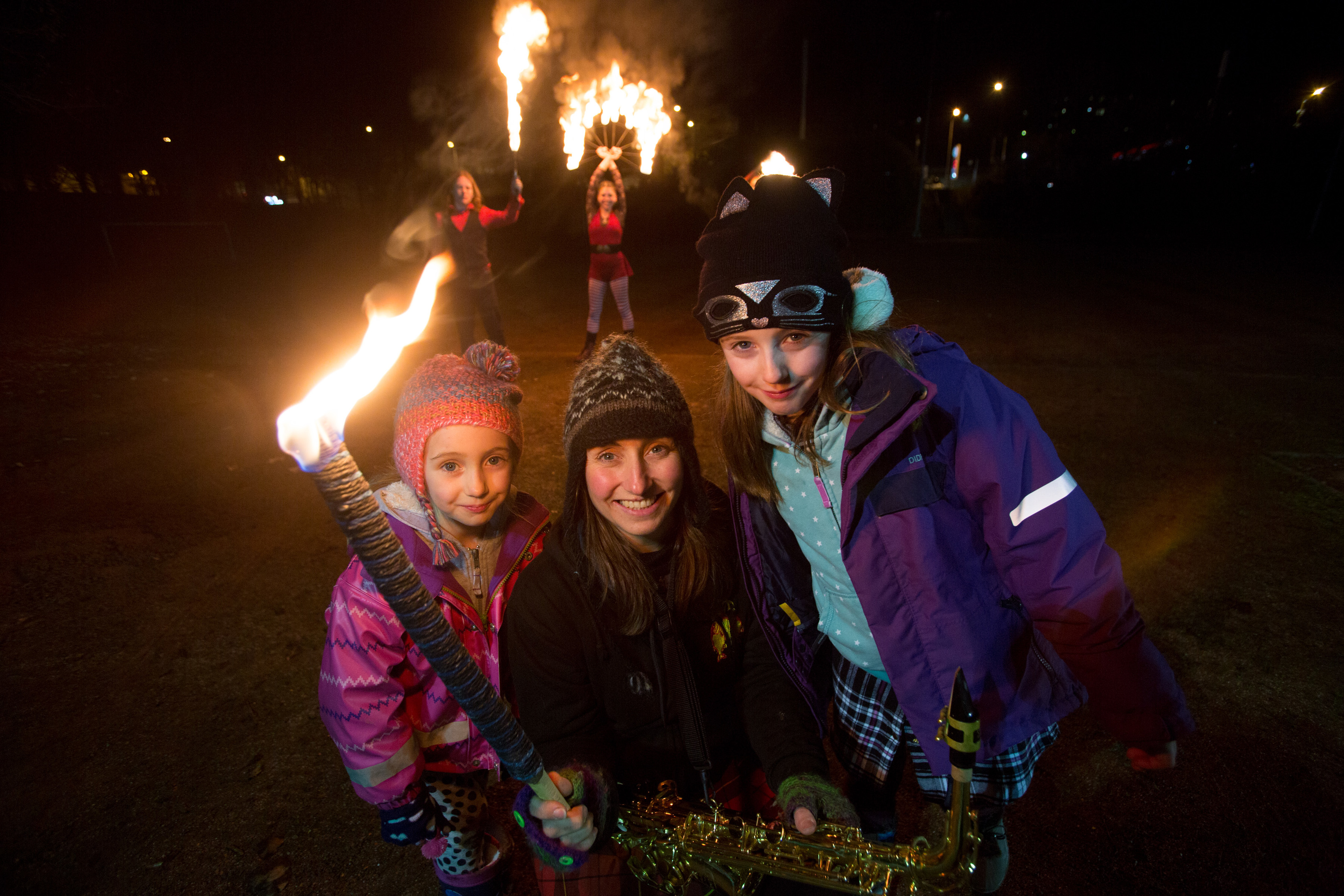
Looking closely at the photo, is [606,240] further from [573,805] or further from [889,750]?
[573,805]

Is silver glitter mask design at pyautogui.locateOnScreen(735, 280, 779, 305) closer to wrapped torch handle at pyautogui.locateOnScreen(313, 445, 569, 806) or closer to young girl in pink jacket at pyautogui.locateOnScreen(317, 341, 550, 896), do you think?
young girl in pink jacket at pyautogui.locateOnScreen(317, 341, 550, 896)

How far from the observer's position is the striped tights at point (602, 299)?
383 inches

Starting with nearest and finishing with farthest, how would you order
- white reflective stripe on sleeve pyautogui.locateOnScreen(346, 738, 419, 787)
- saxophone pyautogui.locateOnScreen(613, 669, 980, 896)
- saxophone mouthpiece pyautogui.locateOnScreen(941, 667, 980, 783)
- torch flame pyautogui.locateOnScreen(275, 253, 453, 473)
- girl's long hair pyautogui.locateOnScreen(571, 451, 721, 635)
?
torch flame pyautogui.locateOnScreen(275, 253, 453, 473) < saxophone mouthpiece pyautogui.locateOnScreen(941, 667, 980, 783) < saxophone pyautogui.locateOnScreen(613, 669, 980, 896) < white reflective stripe on sleeve pyautogui.locateOnScreen(346, 738, 419, 787) < girl's long hair pyautogui.locateOnScreen(571, 451, 721, 635)

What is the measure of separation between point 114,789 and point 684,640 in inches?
114

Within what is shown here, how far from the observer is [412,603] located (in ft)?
2.82

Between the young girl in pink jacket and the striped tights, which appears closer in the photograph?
the young girl in pink jacket

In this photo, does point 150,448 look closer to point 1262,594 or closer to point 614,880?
point 614,880

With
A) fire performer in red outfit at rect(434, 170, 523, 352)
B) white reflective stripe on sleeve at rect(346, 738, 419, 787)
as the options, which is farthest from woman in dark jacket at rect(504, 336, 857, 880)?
fire performer in red outfit at rect(434, 170, 523, 352)

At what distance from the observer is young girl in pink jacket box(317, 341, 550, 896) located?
1.99 m

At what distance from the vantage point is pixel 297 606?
13.7 feet

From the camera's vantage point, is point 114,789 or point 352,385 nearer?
point 352,385

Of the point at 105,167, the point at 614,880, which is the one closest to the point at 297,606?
→ the point at 614,880

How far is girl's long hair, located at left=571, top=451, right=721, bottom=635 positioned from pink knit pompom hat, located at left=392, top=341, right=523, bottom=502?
41 centimetres

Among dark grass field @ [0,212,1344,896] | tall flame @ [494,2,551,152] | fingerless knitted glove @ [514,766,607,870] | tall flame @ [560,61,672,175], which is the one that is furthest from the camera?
tall flame @ [560,61,672,175]
